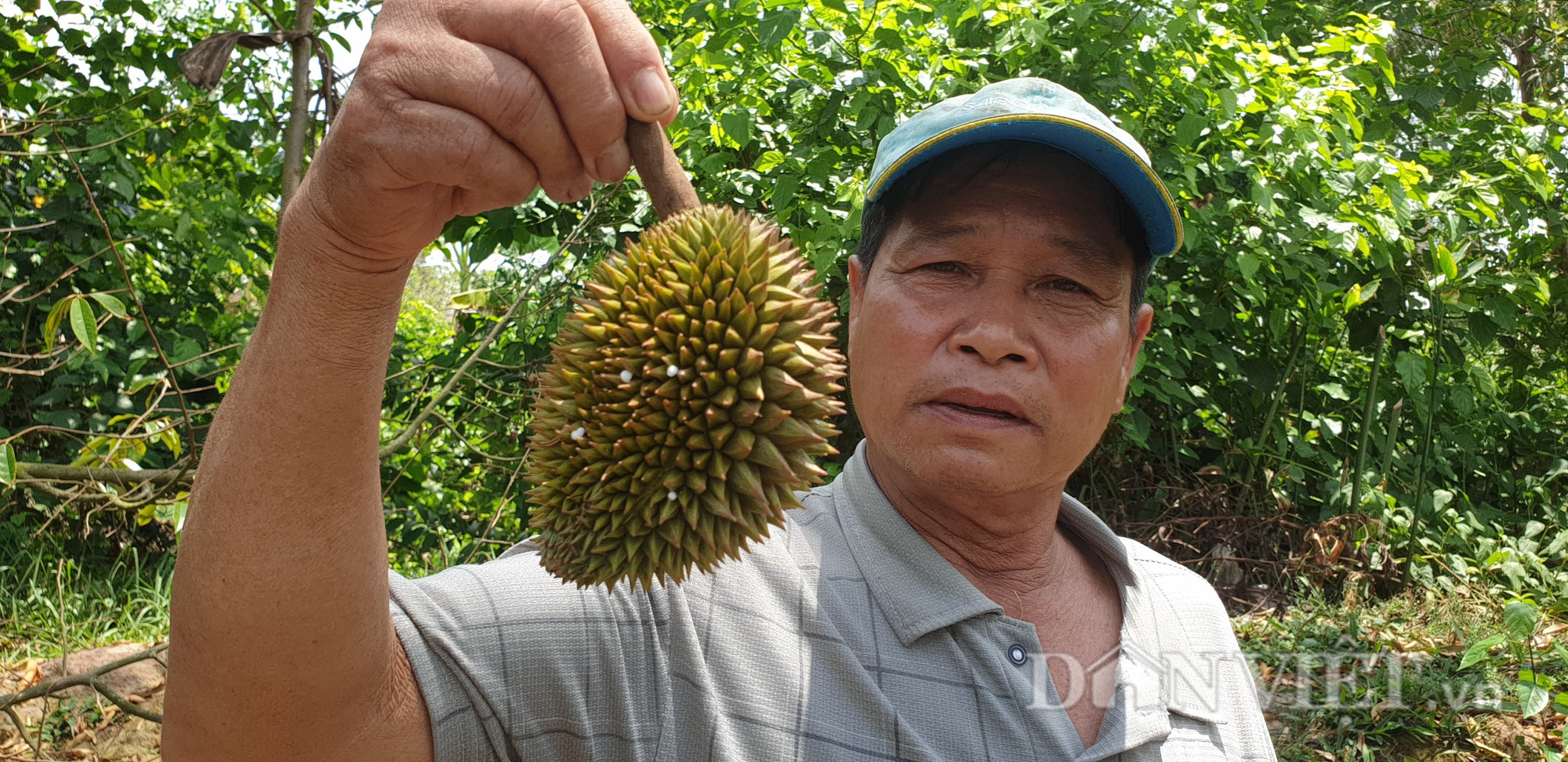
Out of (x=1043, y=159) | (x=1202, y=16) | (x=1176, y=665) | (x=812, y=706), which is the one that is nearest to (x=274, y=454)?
(x=812, y=706)

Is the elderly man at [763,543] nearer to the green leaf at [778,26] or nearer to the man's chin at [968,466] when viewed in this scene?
the man's chin at [968,466]

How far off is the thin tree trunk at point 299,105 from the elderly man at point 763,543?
178cm

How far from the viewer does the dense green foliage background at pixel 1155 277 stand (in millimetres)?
3414

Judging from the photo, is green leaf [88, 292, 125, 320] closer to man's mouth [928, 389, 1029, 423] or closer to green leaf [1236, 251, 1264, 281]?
man's mouth [928, 389, 1029, 423]

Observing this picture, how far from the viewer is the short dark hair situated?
74.7 inches

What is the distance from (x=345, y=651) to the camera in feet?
3.92

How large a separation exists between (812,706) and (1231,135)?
3.22 meters

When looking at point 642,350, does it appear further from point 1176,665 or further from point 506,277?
point 506,277

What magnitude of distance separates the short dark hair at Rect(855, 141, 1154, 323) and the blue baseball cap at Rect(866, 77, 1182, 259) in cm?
2

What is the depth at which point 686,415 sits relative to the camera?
1.21 metres

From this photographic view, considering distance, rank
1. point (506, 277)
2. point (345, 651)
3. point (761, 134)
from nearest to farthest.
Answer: point (345, 651) < point (761, 134) < point (506, 277)

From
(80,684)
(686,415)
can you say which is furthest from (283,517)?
(80,684)

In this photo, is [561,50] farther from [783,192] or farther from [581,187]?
[783,192]

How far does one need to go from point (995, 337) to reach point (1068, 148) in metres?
0.38
